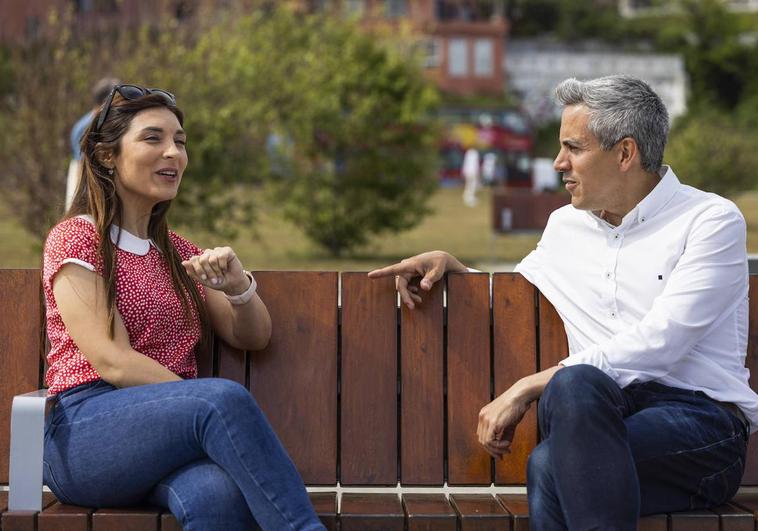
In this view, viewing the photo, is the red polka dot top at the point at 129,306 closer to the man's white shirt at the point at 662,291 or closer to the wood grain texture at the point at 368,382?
the wood grain texture at the point at 368,382

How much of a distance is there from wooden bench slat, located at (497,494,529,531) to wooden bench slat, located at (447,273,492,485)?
16 centimetres

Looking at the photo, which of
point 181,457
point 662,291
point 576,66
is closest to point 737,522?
point 662,291

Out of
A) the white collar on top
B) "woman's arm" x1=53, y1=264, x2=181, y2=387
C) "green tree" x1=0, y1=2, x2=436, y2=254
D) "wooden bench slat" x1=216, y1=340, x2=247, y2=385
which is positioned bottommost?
"wooden bench slat" x1=216, y1=340, x2=247, y2=385

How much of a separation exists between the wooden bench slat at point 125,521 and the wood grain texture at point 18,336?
0.63 metres

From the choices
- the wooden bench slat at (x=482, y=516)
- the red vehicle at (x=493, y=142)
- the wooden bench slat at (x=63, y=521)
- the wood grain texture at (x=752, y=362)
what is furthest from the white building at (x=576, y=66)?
the wooden bench slat at (x=63, y=521)

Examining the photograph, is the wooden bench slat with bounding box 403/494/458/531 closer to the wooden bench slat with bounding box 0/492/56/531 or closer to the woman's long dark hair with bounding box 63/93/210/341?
the woman's long dark hair with bounding box 63/93/210/341

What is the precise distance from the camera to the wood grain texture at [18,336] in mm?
3562

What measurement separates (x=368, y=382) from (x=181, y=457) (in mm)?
726

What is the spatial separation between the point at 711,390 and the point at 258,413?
123cm

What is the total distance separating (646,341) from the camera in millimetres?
3211

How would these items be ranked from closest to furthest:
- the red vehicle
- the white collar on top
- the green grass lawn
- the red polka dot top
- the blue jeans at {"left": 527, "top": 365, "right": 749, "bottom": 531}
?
the blue jeans at {"left": 527, "top": 365, "right": 749, "bottom": 531} → the red polka dot top → the white collar on top → the green grass lawn → the red vehicle

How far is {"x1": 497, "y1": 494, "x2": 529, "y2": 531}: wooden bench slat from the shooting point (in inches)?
124

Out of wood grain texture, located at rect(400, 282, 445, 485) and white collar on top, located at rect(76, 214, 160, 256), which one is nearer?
white collar on top, located at rect(76, 214, 160, 256)

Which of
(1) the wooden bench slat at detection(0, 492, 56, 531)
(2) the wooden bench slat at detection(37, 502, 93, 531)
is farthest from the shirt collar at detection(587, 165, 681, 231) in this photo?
(1) the wooden bench slat at detection(0, 492, 56, 531)
